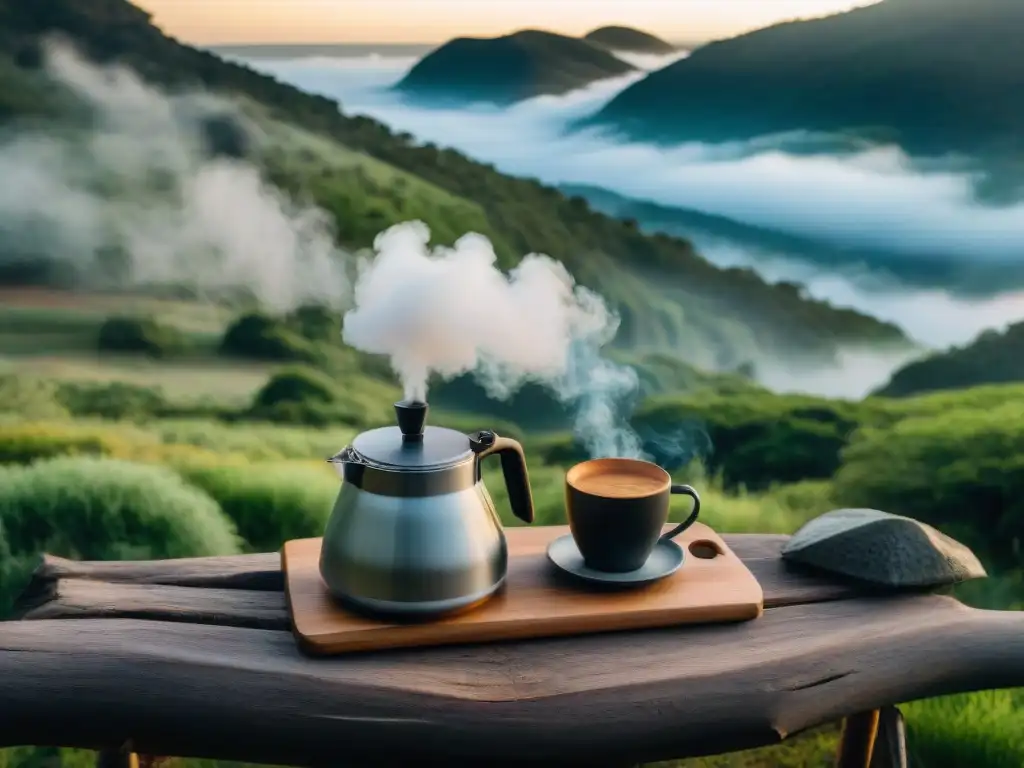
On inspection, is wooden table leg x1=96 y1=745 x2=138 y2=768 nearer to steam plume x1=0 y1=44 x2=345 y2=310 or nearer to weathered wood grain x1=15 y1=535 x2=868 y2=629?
weathered wood grain x1=15 y1=535 x2=868 y2=629

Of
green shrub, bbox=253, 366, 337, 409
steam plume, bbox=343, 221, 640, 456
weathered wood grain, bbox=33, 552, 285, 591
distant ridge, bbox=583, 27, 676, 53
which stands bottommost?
weathered wood grain, bbox=33, 552, 285, 591

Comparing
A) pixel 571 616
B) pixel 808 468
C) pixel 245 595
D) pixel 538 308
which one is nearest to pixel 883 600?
pixel 571 616

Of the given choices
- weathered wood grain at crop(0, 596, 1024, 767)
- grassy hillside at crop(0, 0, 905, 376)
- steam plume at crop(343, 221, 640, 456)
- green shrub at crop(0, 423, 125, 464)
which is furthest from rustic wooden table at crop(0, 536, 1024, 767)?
grassy hillside at crop(0, 0, 905, 376)

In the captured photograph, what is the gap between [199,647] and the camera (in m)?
1.00

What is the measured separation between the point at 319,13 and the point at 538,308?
112 cm

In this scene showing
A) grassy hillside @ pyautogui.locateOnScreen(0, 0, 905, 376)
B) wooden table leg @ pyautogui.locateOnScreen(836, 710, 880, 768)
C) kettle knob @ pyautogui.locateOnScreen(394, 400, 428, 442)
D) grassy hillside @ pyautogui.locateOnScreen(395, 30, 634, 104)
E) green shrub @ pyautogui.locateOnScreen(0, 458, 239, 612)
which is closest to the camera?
kettle knob @ pyautogui.locateOnScreen(394, 400, 428, 442)

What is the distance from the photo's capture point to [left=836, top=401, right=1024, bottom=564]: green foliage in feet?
6.94

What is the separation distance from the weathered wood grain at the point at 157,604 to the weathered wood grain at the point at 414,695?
3cm

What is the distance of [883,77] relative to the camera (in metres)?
2.26

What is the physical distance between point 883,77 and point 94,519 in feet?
6.23

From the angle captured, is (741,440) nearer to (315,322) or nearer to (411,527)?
(315,322)

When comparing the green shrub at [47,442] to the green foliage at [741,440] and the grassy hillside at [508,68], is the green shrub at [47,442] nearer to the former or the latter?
the grassy hillside at [508,68]

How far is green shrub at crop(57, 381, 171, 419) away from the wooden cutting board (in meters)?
0.99

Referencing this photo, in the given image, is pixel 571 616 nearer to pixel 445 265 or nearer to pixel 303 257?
pixel 445 265
